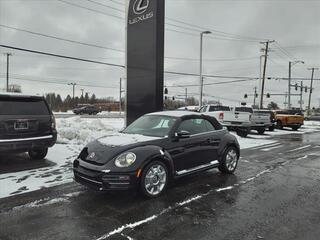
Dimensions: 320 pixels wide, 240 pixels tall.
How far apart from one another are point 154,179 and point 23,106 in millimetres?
4355

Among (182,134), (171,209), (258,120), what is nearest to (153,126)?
(182,134)

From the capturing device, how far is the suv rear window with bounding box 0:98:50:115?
784 cm

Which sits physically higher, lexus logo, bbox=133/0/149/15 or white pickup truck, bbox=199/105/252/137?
lexus logo, bbox=133/0/149/15

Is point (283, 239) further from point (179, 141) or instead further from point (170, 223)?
point (179, 141)

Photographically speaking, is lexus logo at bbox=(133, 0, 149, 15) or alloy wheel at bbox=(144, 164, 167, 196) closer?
alloy wheel at bbox=(144, 164, 167, 196)

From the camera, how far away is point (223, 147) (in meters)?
7.80

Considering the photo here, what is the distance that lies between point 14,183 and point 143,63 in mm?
8354

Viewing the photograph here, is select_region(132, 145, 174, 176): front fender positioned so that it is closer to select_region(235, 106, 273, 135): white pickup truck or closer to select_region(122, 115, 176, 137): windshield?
select_region(122, 115, 176, 137): windshield

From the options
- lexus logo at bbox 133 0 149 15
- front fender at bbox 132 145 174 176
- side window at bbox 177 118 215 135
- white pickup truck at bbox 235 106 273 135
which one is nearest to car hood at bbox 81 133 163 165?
front fender at bbox 132 145 174 176

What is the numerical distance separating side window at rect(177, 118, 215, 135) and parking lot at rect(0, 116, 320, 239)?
1.12 m

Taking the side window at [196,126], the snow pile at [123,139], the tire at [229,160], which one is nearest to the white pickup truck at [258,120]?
the tire at [229,160]

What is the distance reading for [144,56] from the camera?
545 inches

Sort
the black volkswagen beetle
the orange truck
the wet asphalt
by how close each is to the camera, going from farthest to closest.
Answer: the orange truck, the black volkswagen beetle, the wet asphalt

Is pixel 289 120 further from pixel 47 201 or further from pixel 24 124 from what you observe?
pixel 47 201
